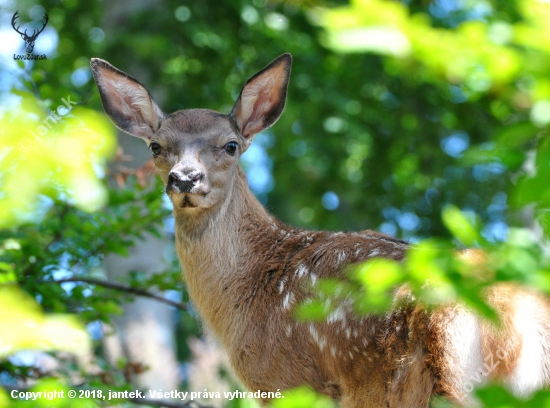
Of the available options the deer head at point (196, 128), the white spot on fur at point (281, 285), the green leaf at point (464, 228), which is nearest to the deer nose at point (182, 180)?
the deer head at point (196, 128)

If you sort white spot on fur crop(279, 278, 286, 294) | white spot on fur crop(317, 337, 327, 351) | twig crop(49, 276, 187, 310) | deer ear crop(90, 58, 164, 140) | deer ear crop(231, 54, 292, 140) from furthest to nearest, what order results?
deer ear crop(90, 58, 164, 140)
deer ear crop(231, 54, 292, 140)
twig crop(49, 276, 187, 310)
white spot on fur crop(279, 278, 286, 294)
white spot on fur crop(317, 337, 327, 351)

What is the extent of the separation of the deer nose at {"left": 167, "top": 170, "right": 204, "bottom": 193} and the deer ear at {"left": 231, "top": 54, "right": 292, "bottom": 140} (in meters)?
1.29

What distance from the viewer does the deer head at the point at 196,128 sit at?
18.7 ft

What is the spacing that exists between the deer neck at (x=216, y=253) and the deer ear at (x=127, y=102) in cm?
115

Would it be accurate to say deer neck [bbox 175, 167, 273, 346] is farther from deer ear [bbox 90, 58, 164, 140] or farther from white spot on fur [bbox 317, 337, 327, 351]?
deer ear [bbox 90, 58, 164, 140]

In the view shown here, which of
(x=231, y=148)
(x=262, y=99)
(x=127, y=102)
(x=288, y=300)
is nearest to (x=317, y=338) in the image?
(x=288, y=300)

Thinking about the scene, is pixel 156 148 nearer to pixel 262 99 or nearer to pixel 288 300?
pixel 262 99

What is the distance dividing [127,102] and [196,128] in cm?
99

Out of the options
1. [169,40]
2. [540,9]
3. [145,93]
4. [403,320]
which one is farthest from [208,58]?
[540,9]

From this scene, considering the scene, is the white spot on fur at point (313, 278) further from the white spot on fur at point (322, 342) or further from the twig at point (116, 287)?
the twig at point (116, 287)

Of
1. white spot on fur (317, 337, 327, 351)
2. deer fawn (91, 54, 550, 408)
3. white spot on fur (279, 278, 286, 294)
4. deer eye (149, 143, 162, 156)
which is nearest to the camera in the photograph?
deer fawn (91, 54, 550, 408)

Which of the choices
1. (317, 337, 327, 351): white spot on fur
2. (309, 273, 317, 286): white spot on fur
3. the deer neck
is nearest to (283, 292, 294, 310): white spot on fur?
(309, 273, 317, 286): white spot on fur

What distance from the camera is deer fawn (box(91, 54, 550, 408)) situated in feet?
13.1

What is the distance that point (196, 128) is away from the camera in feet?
20.4
